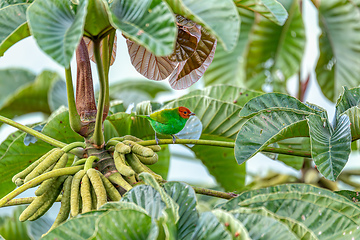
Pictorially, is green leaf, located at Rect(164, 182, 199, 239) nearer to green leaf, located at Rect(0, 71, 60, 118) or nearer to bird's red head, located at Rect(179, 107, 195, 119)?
bird's red head, located at Rect(179, 107, 195, 119)

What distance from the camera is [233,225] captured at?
0.43 m

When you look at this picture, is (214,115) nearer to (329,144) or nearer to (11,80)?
(329,144)

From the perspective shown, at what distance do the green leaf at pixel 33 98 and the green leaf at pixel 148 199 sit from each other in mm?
1759

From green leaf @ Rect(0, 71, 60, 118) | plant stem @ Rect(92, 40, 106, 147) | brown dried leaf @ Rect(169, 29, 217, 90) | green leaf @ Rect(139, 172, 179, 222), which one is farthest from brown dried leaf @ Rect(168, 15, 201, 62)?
green leaf @ Rect(0, 71, 60, 118)

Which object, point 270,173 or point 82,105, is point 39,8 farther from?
point 270,173

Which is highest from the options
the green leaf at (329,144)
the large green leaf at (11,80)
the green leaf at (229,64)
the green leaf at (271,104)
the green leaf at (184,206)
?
the green leaf at (271,104)

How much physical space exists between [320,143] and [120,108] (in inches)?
23.2

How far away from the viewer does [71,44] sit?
44 centimetres

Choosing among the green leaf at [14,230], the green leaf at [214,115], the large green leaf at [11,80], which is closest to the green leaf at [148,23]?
the green leaf at [214,115]

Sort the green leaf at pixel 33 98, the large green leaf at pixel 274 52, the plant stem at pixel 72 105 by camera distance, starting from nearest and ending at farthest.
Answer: the plant stem at pixel 72 105 → the large green leaf at pixel 274 52 → the green leaf at pixel 33 98

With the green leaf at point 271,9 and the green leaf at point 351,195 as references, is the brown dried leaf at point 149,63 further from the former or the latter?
the green leaf at point 351,195

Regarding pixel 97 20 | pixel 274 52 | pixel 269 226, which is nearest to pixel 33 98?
pixel 274 52

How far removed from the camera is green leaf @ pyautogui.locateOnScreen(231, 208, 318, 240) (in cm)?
43

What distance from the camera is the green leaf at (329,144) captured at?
1.82 ft
